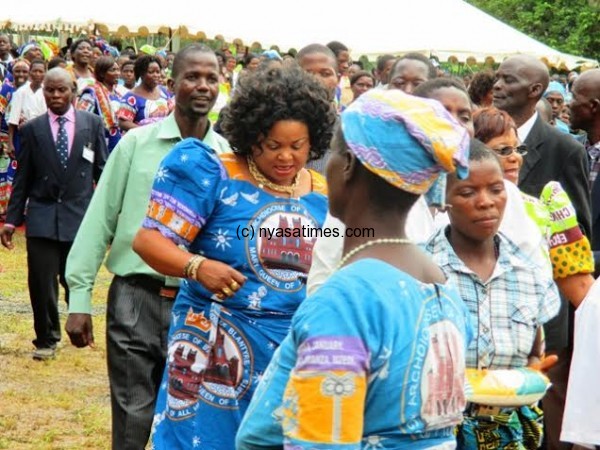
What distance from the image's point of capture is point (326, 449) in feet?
8.25

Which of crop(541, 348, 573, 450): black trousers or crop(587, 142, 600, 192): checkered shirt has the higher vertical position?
crop(587, 142, 600, 192): checkered shirt

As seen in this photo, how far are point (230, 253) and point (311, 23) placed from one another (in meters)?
19.1

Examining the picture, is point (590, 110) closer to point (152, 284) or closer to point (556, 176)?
point (556, 176)

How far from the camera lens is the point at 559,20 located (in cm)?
4491

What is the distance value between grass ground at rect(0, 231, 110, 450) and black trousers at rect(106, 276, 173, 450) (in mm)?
1869

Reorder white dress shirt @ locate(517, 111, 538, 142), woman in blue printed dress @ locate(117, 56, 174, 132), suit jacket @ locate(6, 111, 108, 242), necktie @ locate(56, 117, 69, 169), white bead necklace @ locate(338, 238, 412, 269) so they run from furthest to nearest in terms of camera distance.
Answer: woman in blue printed dress @ locate(117, 56, 174, 132)
necktie @ locate(56, 117, 69, 169)
suit jacket @ locate(6, 111, 108, 242)
white dress shirt @ locate(517, 111, 538, 142)
white bead necklace @ locate(338, 238, 412, 269)

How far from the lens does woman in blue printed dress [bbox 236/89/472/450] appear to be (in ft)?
8.23

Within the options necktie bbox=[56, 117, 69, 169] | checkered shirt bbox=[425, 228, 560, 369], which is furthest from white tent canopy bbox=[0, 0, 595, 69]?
checkered shirt bbox=[425, 228, 560, 369]

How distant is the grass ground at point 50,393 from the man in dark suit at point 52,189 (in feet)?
0.97

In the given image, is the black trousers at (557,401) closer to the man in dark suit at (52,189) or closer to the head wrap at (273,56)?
the head wrap at (273,56)

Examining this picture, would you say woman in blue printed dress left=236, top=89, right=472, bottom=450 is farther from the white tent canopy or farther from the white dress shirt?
the white tent canopy

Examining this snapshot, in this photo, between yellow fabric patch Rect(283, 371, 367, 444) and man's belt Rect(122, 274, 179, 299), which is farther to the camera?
man's belt Rect(122, 274, 179, 299)

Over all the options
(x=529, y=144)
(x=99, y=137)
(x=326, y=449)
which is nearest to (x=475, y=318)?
(x=326, y=449)

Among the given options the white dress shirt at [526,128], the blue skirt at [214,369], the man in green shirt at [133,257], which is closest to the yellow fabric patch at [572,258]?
the blue skirt at [214,369]
